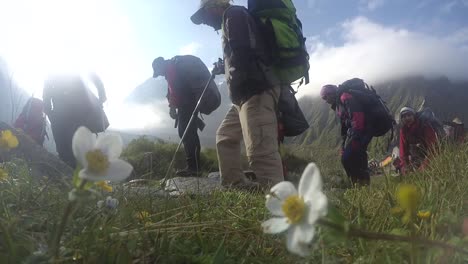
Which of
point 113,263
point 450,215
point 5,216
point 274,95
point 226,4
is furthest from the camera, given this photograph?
point 226,4

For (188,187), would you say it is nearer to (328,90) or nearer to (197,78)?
(197,78)

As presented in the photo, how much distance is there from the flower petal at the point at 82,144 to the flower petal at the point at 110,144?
22 millimetres

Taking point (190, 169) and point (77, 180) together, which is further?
point (190, 169)

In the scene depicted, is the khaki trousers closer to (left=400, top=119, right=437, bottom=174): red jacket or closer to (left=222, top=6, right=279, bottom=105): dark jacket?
(left=222, top=6, right=279, bottom=105): dark jacket

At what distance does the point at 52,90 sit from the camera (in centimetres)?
608

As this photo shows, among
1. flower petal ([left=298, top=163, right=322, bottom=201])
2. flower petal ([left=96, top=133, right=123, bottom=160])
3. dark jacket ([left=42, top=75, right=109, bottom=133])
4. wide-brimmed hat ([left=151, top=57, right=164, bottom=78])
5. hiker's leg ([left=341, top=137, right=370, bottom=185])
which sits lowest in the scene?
hiker's leg ([left=341, top=137, right=370, bottom=185])

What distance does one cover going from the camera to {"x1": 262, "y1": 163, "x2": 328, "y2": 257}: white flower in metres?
0.64

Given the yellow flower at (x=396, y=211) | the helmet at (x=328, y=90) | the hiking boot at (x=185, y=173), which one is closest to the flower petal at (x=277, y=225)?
the yellow flower at (x=396, y=211)

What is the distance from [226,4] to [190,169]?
9.96 feet

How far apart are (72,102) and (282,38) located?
3489 millimetres

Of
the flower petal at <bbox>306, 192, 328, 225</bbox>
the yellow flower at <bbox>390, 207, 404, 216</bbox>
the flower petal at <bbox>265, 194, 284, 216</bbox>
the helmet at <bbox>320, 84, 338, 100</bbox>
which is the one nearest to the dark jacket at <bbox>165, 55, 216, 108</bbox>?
the helmet at <bbox>320, 84, 338, 100</bbox>

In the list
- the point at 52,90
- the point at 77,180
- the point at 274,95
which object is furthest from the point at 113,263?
the point at 52,90

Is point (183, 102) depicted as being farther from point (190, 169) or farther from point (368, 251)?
point (368, 251)

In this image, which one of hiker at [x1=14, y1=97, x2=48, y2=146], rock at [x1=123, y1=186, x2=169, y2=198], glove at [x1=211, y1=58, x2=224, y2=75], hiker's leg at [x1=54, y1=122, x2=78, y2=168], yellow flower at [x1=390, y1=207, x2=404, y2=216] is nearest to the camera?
yellow flower at [x1=390, y1=207, x2=404, y2=216]
